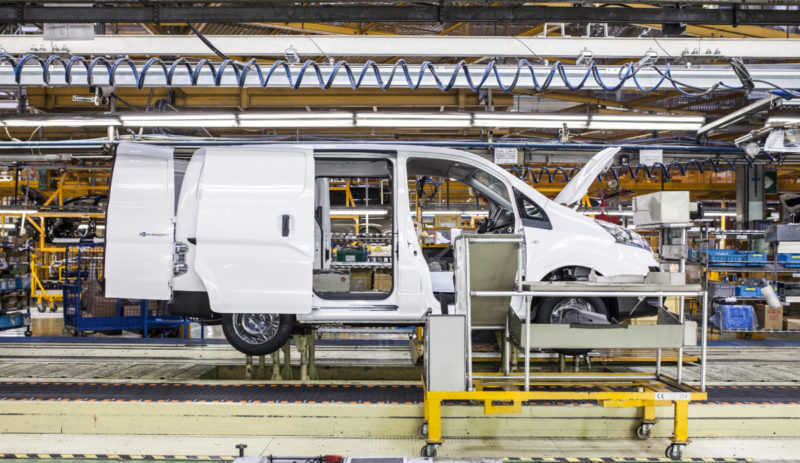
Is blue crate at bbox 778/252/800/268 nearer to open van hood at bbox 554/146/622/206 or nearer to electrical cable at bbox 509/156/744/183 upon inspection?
electrical cable at bbox 509/156/744/183

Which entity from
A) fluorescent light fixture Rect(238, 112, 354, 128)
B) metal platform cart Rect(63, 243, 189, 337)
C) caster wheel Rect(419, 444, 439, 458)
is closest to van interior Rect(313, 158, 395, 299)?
fluorescent light fixture Rect(238, 112, 354, 128)

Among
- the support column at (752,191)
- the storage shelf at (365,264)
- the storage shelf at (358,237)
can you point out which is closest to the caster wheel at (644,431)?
the storage shelf at (365,264)

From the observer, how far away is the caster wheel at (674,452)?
3410 mm

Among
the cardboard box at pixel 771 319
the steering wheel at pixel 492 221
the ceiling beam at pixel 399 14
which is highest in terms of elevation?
the ceiling beam at pixel 399 14

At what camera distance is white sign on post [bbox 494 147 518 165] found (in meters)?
7.29

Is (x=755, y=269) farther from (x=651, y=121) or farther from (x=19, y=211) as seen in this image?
(x=19, y=211)

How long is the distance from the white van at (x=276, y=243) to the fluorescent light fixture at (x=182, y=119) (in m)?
1.65

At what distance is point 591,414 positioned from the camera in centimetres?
380

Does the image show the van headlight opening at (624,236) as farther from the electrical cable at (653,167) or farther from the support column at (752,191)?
the support column at (752,191)

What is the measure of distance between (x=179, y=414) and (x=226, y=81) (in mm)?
3154

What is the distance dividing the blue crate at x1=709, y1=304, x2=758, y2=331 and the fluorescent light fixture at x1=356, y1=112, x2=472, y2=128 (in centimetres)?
541

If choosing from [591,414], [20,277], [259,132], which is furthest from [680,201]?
[20,277]

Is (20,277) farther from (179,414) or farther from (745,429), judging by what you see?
(745,429)

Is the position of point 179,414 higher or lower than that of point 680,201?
lower
